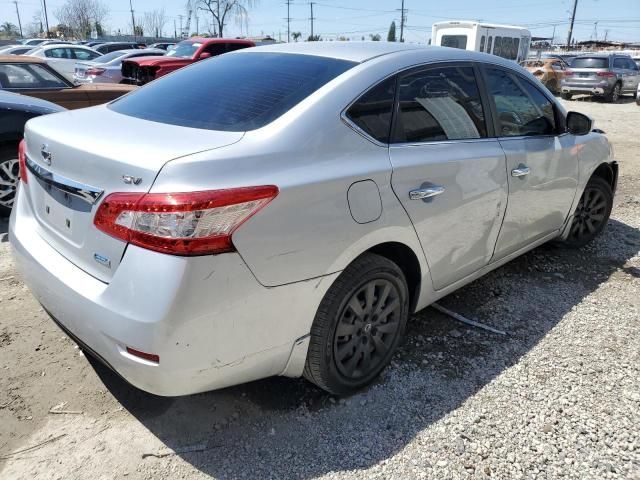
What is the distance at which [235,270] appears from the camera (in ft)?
6.25

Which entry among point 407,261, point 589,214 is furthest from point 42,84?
point 589,214

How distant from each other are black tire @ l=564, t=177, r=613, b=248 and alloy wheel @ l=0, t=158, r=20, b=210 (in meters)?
4.98

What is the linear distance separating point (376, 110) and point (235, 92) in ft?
2.23

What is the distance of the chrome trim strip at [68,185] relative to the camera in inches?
79.4

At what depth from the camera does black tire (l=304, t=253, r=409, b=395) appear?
2342 mm

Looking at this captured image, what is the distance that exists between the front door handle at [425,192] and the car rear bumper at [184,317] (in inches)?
24.9

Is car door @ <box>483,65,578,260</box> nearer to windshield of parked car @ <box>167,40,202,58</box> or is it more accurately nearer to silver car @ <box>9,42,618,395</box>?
silver car @ <box>9,42,618,395</box>

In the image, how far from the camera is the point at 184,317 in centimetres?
185

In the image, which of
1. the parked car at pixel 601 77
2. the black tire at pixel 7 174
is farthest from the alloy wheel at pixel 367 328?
the parked car at pixel 601 77

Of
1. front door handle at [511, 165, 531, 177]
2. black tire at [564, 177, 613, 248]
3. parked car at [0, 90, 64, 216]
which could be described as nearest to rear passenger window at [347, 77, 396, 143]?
front door handle at [511, 165, 531, 177]

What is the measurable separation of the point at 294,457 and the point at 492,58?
265cm

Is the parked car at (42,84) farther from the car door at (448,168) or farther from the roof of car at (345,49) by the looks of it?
the car door at (448,168)

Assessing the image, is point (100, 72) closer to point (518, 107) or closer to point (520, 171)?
point (518, 107)

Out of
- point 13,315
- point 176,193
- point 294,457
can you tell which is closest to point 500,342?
point 294,457
